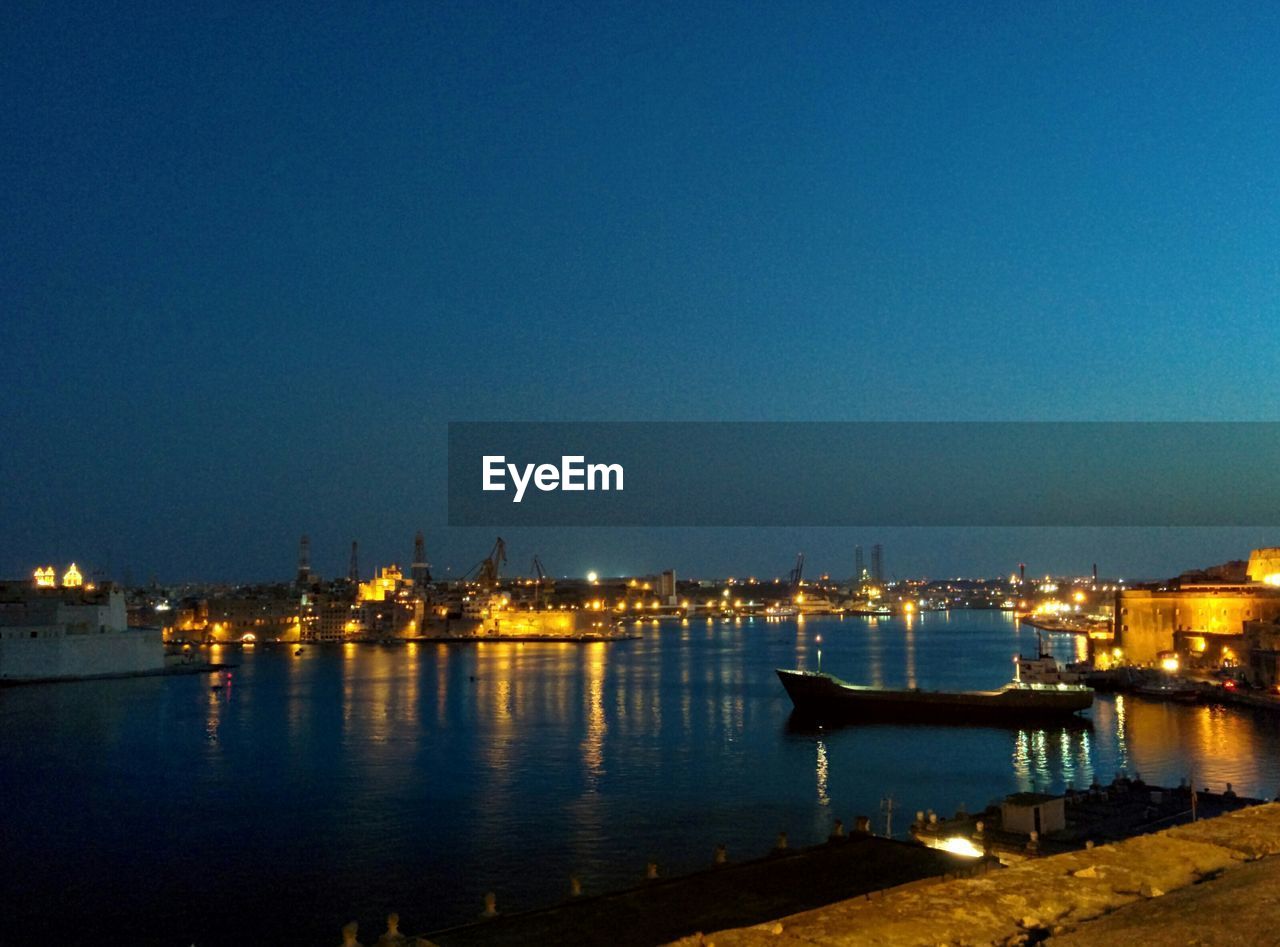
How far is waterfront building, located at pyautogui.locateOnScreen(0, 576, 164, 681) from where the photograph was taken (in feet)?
116

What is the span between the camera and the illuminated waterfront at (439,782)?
1105cm

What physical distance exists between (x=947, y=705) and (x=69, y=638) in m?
29.7

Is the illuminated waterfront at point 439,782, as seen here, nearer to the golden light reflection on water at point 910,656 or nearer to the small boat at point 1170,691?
the small boat at point 1170,691

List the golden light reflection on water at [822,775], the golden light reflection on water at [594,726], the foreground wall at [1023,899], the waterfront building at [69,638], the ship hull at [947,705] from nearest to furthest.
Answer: the foreground wall at [1023,899] < the golden light reflection on water at [822,775] < the golden light reflection on water at [594,726] < the ship hull at [947,705] < the waterfront building at [69,638]

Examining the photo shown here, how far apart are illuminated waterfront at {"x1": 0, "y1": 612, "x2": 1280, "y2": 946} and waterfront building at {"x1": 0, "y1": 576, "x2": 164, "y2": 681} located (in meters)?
2.82

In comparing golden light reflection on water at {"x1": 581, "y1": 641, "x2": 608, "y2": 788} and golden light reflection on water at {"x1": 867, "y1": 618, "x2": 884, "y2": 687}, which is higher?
golden light reflection on water at {"x1": 581, "y1": 641, "x2": 608, "y2": 788}

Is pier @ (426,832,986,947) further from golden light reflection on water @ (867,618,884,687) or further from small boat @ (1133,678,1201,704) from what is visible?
golden light reflection on water @ (867,618,884,687)

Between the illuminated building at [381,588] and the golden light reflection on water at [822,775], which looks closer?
the golden light reflection on water at [822,775]

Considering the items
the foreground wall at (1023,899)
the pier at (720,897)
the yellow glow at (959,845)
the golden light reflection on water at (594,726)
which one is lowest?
the golden light reflection on water at (594,726)

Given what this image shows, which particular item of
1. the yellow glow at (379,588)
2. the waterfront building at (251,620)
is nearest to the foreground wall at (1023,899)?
the waterfront building at (251,620)

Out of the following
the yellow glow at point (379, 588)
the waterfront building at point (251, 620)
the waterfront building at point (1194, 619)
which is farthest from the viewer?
the yellow glow at point (379, 588)

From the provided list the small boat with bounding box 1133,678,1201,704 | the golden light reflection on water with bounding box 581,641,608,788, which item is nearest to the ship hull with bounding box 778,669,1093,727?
the small boat with bounding box 1133,678,1201,704

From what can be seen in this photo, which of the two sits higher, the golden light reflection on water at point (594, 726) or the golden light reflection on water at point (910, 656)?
the golden light reflection on water at point (594, 726)

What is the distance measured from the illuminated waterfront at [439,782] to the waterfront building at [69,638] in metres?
2.82
